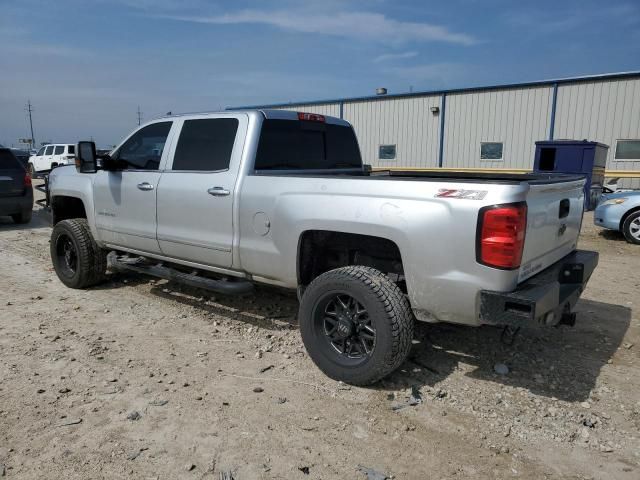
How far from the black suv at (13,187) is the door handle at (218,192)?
8.37m

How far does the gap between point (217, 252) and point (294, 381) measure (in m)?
1.34

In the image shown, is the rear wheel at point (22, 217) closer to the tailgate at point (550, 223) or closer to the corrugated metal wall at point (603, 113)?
the tailgate at point (550, 223)

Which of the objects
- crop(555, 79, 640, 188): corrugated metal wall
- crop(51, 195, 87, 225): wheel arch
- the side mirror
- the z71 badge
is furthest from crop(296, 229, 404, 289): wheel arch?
crop(555, 79, 640, 188): corrugated metal wall

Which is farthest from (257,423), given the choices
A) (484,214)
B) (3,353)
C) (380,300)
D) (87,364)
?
(3,353)

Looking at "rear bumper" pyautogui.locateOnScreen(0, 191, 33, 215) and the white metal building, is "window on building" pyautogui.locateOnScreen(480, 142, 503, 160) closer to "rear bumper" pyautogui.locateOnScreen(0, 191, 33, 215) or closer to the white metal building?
the white metal building

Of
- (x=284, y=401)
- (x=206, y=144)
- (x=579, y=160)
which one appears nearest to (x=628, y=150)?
(x=579, y=160)

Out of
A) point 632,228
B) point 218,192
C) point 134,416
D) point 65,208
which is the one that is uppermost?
point 218,192

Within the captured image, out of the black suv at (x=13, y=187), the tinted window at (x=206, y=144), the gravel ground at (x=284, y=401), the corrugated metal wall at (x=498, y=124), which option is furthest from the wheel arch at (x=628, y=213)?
the black suv at (x=13, y=187)

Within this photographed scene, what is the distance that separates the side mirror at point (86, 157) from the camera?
200 inches

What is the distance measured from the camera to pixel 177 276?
4750 mm

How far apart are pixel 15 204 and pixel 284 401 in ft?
31.9

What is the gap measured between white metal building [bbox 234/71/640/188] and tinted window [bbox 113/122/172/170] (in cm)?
1473

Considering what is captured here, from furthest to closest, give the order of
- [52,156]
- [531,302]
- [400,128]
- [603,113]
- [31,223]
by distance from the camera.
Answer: [52,156]
[400,128]
[603,113]
[31,223]
[531,302]

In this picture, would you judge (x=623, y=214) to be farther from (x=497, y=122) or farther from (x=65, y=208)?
(x=65, y=208)
